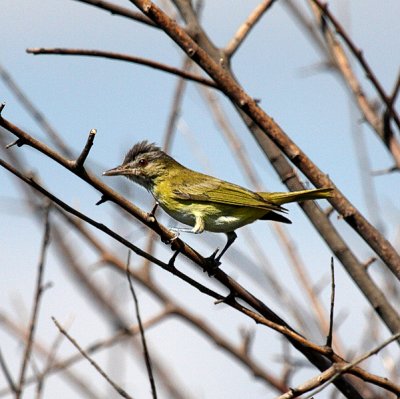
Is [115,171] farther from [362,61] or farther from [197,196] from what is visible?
[362,61]

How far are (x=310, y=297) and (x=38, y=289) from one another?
189cm

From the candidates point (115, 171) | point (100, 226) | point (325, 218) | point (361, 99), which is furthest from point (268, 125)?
point (115, 171)

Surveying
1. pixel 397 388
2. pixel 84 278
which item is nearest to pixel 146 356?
pixel 397 388

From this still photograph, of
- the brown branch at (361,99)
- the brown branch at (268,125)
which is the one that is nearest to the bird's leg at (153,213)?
the brown branch at (268,125)

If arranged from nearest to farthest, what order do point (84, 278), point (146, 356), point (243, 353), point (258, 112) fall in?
point (146, 356)
point (258, 112)
point (243, 353)
point (84, 278)

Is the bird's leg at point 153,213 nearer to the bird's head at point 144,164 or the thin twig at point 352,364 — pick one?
the thin twig at point 352,364

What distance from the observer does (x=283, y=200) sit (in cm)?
508

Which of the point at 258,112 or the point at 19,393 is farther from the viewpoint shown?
the point at 258,112

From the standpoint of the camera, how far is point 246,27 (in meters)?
4.69

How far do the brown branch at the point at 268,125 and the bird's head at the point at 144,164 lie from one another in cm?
175

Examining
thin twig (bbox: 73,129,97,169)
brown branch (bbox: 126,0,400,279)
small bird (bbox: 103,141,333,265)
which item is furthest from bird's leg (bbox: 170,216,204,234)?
thin twig (bbox: 73,129,97,169)

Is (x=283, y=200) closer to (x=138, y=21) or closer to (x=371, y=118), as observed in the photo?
(x=371, y=118)

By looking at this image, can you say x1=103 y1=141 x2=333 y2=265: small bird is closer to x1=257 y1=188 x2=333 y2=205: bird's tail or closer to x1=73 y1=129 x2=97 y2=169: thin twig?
x1=257 y1=188 x2=333 y2=205: bird's tail

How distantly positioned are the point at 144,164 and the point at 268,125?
194 cm
